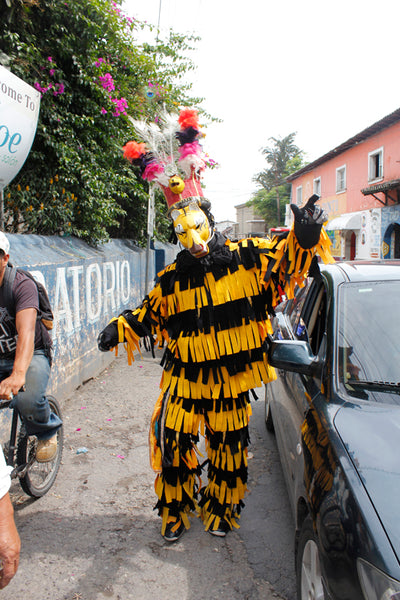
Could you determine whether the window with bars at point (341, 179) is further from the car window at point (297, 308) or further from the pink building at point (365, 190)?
the car window at point (297, 308)

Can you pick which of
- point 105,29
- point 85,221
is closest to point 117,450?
point 85,221

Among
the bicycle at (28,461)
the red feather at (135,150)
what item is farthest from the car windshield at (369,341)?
the bicycle at (28,461)

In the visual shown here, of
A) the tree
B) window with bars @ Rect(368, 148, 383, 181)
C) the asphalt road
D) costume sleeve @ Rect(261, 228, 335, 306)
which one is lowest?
the asphalt road

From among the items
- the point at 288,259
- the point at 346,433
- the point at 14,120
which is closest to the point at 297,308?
the point at 288,259

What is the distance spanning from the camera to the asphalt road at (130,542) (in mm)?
2289

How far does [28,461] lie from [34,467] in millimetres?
239

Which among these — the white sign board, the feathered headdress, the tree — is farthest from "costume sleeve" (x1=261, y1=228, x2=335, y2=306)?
the tree

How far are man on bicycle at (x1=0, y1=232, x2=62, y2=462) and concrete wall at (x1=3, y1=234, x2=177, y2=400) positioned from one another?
1.35 m

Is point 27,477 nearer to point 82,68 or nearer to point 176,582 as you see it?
point 176,582

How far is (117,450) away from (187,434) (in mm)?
1513

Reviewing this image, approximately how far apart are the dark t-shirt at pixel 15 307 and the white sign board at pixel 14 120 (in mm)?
1322

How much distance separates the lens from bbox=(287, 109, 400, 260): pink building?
58.9ft

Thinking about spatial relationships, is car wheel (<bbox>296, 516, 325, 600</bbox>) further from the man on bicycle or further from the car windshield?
the man on bicycle

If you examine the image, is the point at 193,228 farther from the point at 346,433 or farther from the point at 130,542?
the point at 130,542
